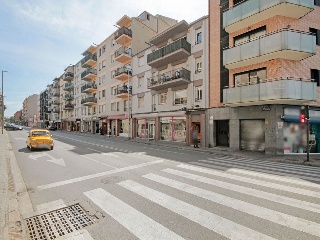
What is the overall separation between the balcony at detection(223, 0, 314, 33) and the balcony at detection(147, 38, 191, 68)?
461 centimetres

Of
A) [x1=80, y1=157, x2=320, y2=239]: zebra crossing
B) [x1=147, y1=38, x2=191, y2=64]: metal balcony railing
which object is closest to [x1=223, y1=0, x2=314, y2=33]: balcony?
[x1=147, y1=38, x2=191, y2=64]: metal balcony railing

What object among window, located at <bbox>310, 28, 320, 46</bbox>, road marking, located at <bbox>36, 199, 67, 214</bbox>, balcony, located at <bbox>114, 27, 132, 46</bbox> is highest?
balcony, located at <bbox>114, 27, 132, 46</bbox>

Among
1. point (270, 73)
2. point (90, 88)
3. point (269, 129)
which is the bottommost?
point (269, 129)

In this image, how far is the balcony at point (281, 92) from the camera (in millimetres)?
12945

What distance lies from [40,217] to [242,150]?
1508cm

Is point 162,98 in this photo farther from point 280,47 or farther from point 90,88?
point 90,88

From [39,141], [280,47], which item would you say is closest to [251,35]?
[280,47]

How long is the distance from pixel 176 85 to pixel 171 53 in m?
3.42

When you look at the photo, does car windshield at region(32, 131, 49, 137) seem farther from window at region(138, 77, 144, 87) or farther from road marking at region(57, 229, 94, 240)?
window at region(138, 77, 144, 87)

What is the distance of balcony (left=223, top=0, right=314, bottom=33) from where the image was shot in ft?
43.8

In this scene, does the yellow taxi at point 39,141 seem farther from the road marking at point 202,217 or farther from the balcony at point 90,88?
the balcony at point 90,88

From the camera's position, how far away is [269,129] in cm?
1450

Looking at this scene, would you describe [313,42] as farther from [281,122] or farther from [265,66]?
[281,122]

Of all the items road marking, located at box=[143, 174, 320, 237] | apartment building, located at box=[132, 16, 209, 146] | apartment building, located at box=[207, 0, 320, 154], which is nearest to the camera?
road marking, located at box=[143, 174, 320, 237]
